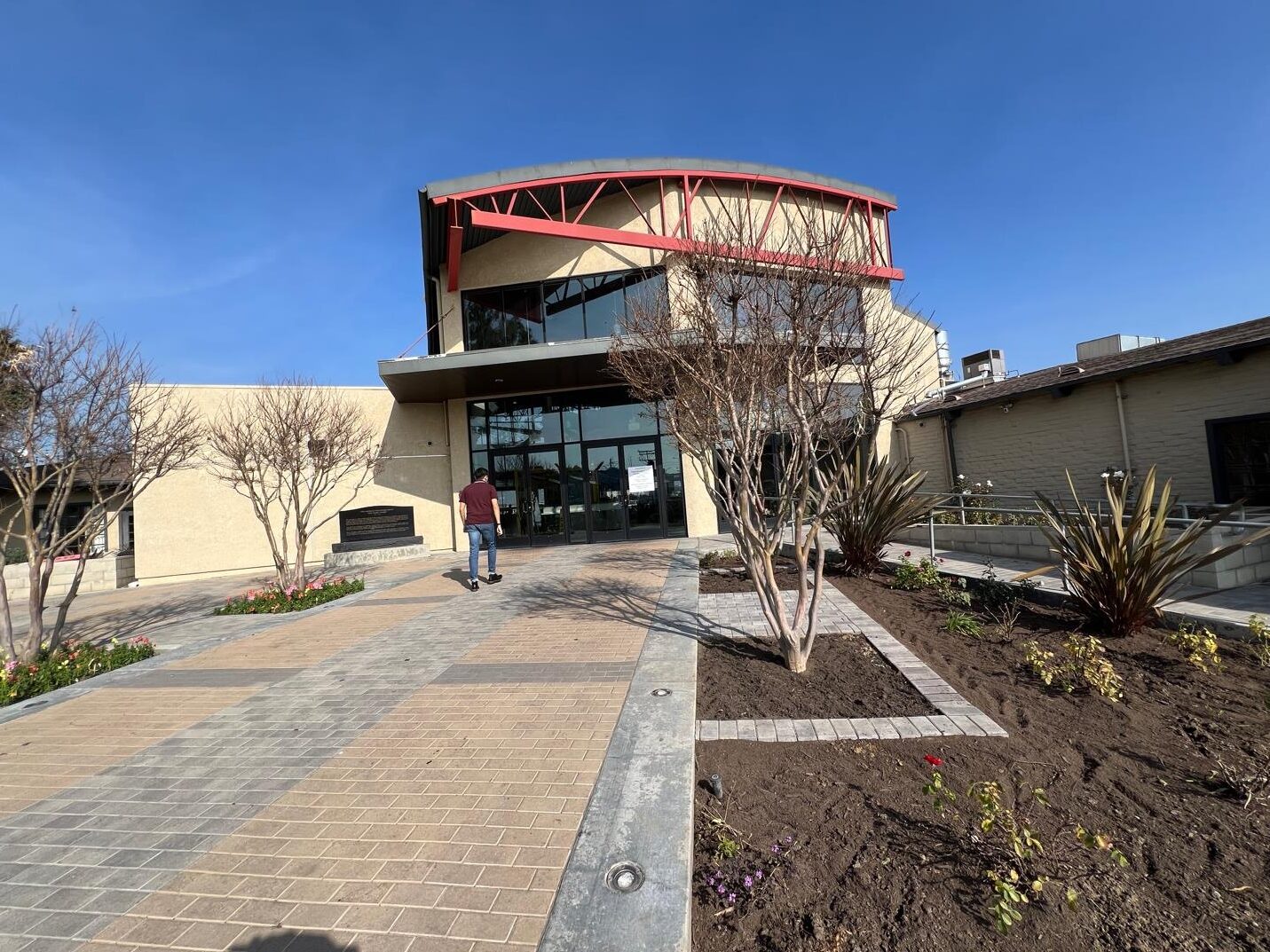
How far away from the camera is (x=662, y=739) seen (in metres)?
3.17

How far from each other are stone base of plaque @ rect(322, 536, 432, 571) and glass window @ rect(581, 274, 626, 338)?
7.31 metres

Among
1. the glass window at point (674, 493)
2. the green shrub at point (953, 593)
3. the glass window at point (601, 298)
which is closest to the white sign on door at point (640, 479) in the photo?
the glass window at point (674, 493)

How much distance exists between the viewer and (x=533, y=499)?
48.7 ft

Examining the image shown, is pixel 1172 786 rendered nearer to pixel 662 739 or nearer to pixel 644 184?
pixel 662 739

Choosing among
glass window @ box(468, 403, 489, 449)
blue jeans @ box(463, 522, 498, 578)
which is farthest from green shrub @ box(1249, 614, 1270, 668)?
glass window @ box(468, 403, 489, 449)

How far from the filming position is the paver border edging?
1833 millimetres

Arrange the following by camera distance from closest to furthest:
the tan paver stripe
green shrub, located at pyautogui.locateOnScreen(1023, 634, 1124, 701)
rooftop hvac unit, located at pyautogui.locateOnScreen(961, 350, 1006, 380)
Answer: the tan paver stripe, green shrub, located at pyautogui.locateOnScreen(1023, 634, 1124, 701), rooftop hvac unit, located at pyautogui.locateOnScreen(961, 350, 1006, 380)

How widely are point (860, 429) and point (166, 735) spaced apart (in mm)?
6097

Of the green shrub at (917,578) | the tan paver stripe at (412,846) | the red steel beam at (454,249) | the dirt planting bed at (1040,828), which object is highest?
the red steel beam at (454,249)

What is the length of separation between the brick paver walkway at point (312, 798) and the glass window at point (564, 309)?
10.5 metres

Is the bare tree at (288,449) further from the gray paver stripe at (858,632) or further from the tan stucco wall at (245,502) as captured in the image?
the gray paver stripe at (858,632)

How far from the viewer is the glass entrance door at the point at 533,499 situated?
14.7m

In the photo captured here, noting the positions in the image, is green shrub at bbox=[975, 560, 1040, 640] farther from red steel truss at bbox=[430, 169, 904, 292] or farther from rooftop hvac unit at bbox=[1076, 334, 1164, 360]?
rooftop hvac unit at bbox=[1076, 334, 1164, 360]

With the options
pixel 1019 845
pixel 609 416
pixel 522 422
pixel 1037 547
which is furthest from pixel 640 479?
pixel 1019 845
